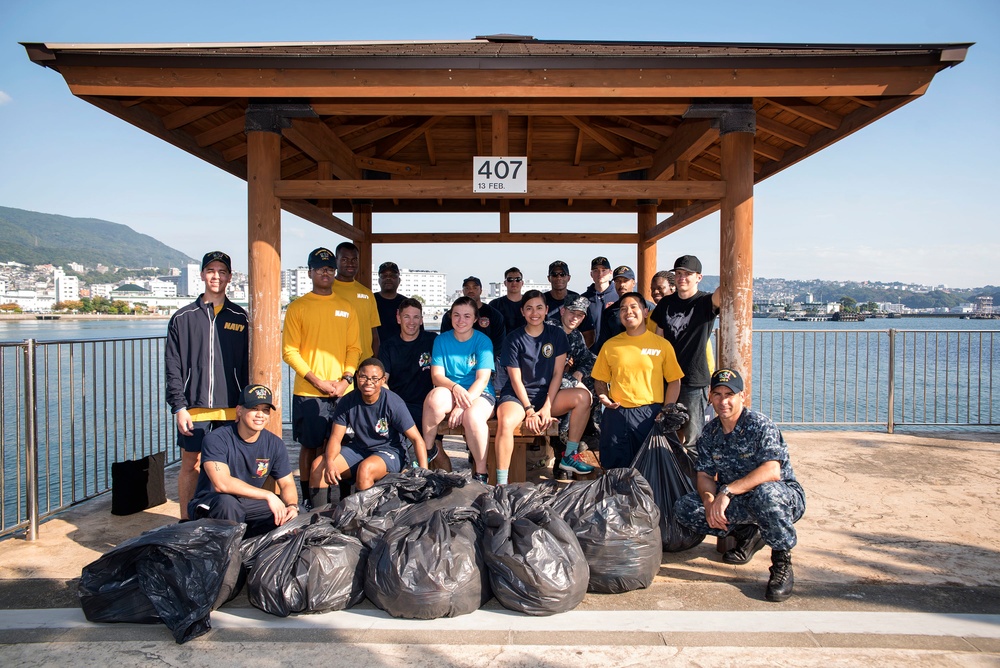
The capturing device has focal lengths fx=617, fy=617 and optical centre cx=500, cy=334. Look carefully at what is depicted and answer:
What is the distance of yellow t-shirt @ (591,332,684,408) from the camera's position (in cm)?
438

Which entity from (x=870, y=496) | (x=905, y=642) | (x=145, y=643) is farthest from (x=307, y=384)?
(x=870, y=496)

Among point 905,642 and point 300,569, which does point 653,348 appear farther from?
point 300,569

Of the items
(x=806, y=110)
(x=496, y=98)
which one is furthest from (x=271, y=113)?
(x=806, y=110)

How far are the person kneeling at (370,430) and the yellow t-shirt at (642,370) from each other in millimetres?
1473

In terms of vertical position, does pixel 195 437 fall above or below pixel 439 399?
below

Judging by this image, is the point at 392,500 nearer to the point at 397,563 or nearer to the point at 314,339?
the point at 397,563

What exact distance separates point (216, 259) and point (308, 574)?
2417 mm

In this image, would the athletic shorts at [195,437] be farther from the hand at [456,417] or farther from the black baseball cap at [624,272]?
the black baseball cap at [624,272]

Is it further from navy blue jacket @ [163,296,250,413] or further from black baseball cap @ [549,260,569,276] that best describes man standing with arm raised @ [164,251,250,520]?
black baseball cap @ [549,260,569,276]

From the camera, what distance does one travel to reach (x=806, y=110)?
5016 millimetres

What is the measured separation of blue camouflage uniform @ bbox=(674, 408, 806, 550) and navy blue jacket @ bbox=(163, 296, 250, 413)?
323 centimetres

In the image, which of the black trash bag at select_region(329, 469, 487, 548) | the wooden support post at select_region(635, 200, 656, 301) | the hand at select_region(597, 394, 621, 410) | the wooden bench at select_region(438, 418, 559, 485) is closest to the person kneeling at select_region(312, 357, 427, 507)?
the black trash bag at select_region(329, 469, 487, 548)

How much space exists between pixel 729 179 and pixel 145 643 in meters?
4.77

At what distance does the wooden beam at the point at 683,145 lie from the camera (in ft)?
17.8
